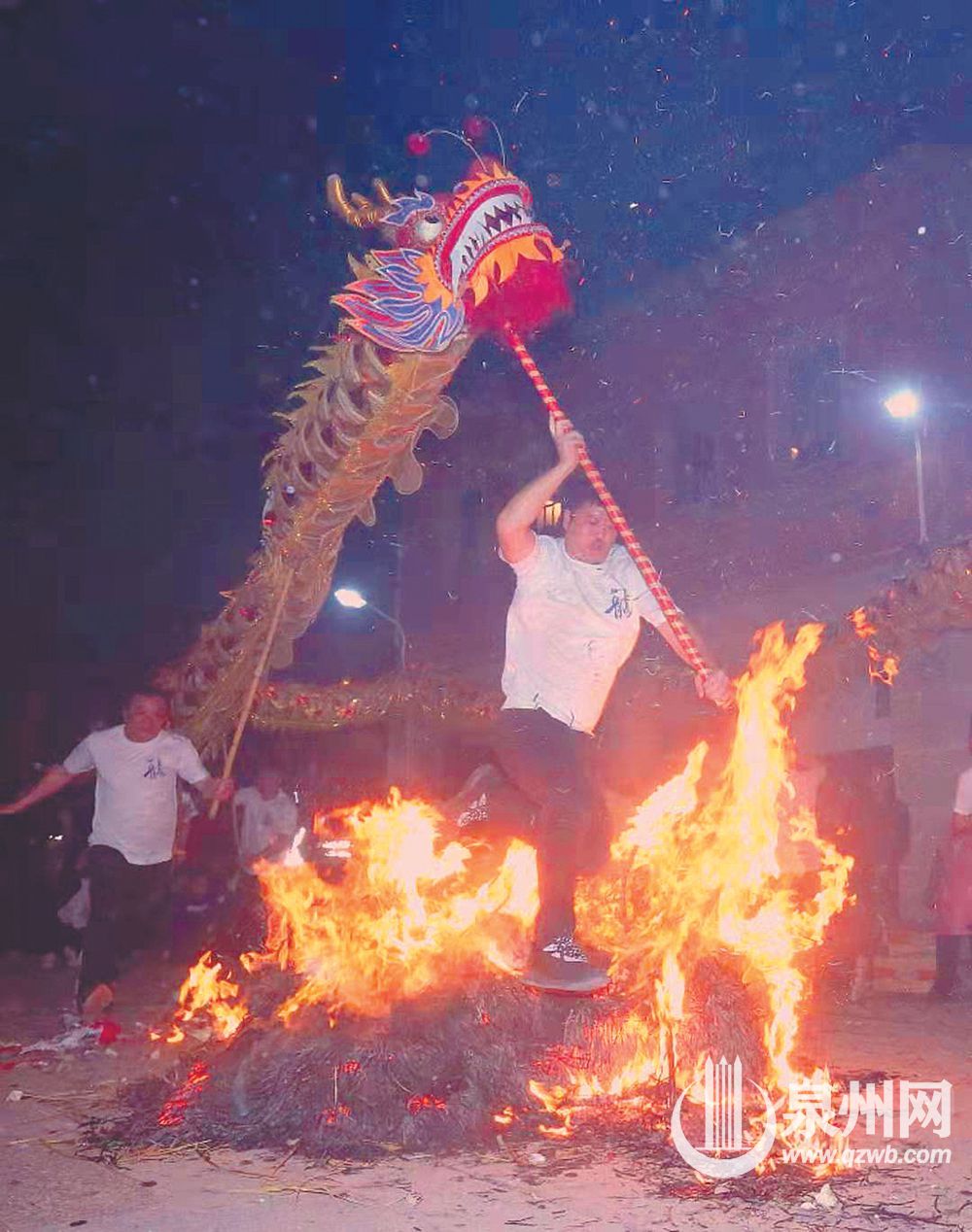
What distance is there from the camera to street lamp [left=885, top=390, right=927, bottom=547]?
44.3 ft

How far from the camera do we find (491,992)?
5.28 meters

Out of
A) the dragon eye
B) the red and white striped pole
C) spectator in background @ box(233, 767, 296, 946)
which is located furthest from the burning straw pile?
spectator in background @ box(233, 767, 296, 946)

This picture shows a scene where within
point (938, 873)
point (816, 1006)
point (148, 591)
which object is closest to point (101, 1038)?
point (816, 1006)

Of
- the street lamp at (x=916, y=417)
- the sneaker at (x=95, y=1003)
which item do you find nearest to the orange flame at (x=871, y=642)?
the sneaker at (x=95, y=1003)

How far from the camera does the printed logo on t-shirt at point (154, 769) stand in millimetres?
7664

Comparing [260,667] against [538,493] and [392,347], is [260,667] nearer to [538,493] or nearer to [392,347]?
[392,347]

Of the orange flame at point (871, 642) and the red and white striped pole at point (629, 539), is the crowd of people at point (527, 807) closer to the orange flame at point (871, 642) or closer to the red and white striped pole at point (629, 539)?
the red and white striped pole at point (629, 539)

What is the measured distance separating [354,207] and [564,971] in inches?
141

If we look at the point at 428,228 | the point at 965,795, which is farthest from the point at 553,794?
the point at 965,795

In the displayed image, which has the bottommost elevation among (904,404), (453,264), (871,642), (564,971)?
(564,971)

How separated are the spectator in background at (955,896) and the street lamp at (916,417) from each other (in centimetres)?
521

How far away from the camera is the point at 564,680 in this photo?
207 inches

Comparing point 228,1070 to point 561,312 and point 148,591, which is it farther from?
point 148,591

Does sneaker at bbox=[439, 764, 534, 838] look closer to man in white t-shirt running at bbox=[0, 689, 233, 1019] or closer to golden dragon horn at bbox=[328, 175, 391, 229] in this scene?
man in white t-shirt running at bbox=[0, 689, 233, 1019]
